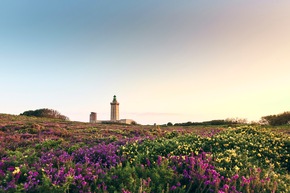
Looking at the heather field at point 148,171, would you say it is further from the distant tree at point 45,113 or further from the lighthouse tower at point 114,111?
the lighthouse tower at point 114,111

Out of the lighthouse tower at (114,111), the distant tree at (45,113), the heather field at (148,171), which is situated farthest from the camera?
the lighthouse tower at (114,111)

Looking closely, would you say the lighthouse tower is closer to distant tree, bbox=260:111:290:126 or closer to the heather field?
distant tree, bbox=260:111:290:126

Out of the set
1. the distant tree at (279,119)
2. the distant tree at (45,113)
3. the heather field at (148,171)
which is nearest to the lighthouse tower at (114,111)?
the distant tree at (45,113)

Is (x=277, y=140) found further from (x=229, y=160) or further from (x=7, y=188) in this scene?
(x=7, y=188)

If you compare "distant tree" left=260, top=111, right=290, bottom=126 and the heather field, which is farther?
"distant tree" left=260, top=111, right=290, bottom=126

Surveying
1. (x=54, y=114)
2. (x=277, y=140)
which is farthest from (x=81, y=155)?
(x=54, y=114)

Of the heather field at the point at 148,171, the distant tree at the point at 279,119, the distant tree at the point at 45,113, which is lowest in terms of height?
the heather field at the point at 148,171

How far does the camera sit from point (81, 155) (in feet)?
25.5

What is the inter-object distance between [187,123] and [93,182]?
29.9 meters

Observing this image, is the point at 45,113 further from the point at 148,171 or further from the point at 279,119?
the point at 148,171

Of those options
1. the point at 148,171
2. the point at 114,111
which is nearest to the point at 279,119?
the point at 114,111

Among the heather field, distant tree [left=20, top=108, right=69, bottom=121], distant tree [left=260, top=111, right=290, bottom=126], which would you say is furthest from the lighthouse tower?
the heather field

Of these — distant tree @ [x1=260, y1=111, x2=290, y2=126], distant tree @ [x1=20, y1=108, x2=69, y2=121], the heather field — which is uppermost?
distant tree @ [x1=20, y1=108, x2=69, y2=121]

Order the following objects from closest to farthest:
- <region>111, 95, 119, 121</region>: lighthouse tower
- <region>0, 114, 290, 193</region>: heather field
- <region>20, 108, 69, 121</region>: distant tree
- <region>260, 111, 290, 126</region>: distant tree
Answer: <region>0, 114, 290, 193</region>: heather field → <region>260, 111, 290, 126</region>: distant tree → <region>20, 108, 69, 121</region>: distant tree → <region>111, 95, 119, 121</region>: lighthouse tower
